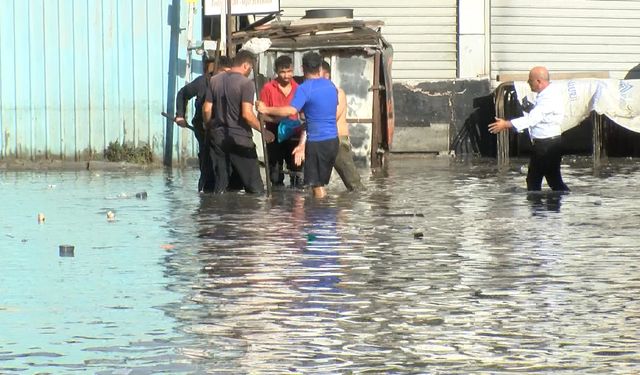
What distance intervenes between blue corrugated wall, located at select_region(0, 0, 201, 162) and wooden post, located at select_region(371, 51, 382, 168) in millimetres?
2841

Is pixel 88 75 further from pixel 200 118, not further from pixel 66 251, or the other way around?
pixel 66 251

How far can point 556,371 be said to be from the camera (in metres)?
7.38

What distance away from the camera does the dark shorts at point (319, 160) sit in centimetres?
1611

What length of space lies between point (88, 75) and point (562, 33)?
827 centimetres

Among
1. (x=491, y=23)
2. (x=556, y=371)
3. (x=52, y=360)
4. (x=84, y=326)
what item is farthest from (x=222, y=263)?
(x=491, y=23)

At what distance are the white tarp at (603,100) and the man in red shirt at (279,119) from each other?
22.2ft

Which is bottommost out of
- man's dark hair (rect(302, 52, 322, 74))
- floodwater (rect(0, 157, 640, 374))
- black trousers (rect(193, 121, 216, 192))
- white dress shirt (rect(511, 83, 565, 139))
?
floodwater (rect(0, 157, 640, 374))

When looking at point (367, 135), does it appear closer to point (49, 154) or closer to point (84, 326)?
point (49, 154)

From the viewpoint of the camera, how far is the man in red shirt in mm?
17141

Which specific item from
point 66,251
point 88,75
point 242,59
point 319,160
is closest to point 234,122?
point 242,59

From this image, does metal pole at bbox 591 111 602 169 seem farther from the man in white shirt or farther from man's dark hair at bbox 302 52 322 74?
man's dark hair at bbox 302 52 322 74

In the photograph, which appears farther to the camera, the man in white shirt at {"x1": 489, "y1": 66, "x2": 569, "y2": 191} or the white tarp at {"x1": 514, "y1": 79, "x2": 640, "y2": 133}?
the white tarp at {"x1": 514, "y1": 79, "x2": 640, "y2": 133}

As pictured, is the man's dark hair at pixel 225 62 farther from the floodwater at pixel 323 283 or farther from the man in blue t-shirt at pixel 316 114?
the floodwater at pixel 323 283

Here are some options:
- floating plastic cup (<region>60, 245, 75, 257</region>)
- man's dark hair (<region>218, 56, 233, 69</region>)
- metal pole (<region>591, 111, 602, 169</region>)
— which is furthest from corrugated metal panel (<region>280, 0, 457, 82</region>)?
floating plastic cup (<region>60, 245, 75, 257</region>)
